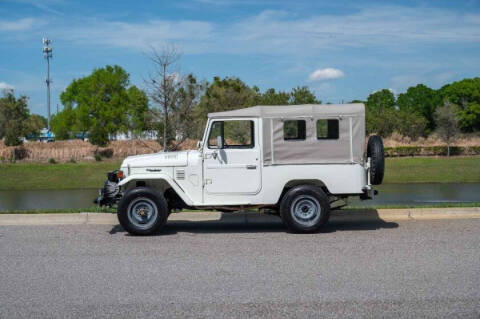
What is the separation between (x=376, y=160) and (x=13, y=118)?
38414mm

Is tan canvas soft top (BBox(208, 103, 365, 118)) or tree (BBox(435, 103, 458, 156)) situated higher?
tree (BBox(435, 103, 458, 156))

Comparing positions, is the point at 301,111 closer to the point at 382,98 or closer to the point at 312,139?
the point at 312,139

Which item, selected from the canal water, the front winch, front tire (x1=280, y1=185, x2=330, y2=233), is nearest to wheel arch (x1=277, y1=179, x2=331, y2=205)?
front tire (x1=280, y1=185, x2=330, y2=233)

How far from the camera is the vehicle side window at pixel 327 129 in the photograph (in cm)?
995

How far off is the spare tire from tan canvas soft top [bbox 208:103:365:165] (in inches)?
11.8

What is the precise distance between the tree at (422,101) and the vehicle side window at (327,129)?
73201 millimetres

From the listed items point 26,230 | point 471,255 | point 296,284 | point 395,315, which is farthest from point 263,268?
point 26,230

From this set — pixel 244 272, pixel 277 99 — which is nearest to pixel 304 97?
pixel 277 99

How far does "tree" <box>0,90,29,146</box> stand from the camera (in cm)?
4031

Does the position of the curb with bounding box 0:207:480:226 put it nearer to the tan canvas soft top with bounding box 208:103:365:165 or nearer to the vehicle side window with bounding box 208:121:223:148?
the tan canvas soft top with bounding box 208:103:365:165

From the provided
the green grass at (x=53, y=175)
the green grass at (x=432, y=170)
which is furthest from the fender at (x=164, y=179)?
the green grass at (x=53, y=175)

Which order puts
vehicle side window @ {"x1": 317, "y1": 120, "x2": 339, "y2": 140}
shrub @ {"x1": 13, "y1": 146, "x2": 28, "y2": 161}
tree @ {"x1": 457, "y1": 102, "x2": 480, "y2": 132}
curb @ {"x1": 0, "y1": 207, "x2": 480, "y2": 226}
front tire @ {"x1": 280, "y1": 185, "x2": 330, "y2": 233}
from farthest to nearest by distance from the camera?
tree @ {"x1": 457, "y1": 102, "x2": 480, "y2": 132}, shrub @ {"x1": 13, "y1": 146, "x2": 28, "y2": 161}, curb @ {"x1": 0, "y1": 207, "x2": 480, "y2": 226}, vehicle side window @ {"x1": 317, "y1": 120, "x2": 339, "y2": 140}, front tire @ {"x1": 280, "y1": 185, "x2": 330, "y2": 233}

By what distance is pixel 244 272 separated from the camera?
7.04 meters

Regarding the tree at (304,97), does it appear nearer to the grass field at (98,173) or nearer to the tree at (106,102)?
the grass field at (98,173)
